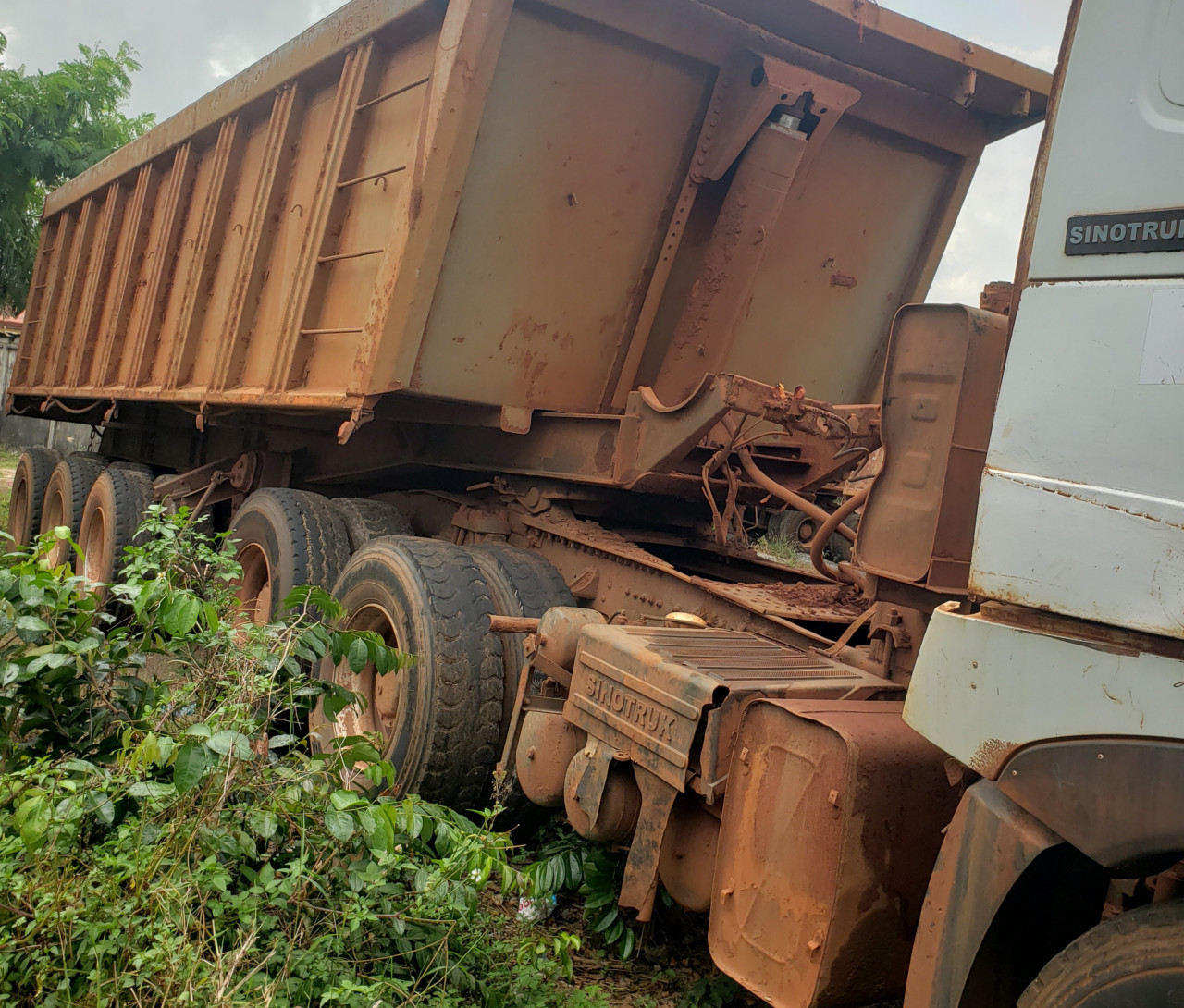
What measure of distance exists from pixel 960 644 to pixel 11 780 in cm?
225

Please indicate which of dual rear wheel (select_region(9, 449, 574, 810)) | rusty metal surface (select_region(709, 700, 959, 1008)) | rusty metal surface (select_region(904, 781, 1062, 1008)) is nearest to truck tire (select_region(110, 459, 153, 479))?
dual rear wheel (select_region(9, 449, 574, 810))

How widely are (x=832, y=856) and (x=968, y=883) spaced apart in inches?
13.9

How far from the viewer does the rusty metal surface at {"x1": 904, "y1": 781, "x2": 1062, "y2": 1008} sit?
5.48 ft

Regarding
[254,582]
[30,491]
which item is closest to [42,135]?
[30,491]

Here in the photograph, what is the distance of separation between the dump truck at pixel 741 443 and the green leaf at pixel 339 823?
64 centimetres

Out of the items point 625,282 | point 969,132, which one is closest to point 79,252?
point 625,282

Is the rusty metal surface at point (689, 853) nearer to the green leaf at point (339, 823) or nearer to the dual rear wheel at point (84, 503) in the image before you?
the green leaf at point (339, 823)

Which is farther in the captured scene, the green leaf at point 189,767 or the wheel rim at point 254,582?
the wheel rim at point 254,582

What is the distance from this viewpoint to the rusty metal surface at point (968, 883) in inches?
65.8

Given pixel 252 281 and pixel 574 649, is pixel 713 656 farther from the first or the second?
pixel 252 281

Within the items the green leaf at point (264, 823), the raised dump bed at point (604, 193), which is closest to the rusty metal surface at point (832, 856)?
the green leaf at point (264, 823)

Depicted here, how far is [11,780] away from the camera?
256cm

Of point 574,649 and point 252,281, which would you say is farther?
point 252,281

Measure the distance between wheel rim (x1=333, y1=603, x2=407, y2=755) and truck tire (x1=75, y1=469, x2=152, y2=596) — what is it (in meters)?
3.60
